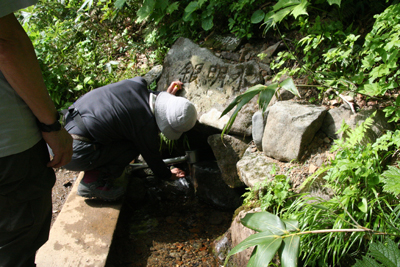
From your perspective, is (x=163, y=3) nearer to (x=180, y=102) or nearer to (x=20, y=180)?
(x=180, y=102)

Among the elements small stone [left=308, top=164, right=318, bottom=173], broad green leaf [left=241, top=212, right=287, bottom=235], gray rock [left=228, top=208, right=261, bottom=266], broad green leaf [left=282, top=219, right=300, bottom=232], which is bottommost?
gray rock [left=228, top=208, right=261, bottom=266]

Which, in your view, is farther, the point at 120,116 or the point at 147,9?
the point at 147,9

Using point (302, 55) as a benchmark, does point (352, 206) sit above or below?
below

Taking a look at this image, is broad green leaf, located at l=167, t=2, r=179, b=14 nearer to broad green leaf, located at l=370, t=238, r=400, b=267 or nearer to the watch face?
the watch face

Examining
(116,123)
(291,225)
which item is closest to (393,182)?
(291,225)

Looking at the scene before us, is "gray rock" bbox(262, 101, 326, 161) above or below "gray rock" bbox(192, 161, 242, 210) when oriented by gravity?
above

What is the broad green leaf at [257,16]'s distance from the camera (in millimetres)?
3221

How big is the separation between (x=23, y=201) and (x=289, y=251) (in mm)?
1319

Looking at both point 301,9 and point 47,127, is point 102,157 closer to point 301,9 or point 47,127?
point 47,127

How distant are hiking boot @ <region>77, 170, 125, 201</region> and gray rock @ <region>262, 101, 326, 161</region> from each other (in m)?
1.49

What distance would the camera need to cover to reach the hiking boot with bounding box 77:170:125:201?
9.55 ft

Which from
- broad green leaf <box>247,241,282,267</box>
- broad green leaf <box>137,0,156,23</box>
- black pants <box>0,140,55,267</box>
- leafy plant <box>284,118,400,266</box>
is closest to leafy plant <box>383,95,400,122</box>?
leafy plant <box>284,118,400,266</box>

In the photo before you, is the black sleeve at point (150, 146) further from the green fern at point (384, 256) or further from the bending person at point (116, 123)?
the green fern at point (384, 256)

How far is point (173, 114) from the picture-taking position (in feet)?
9.00
